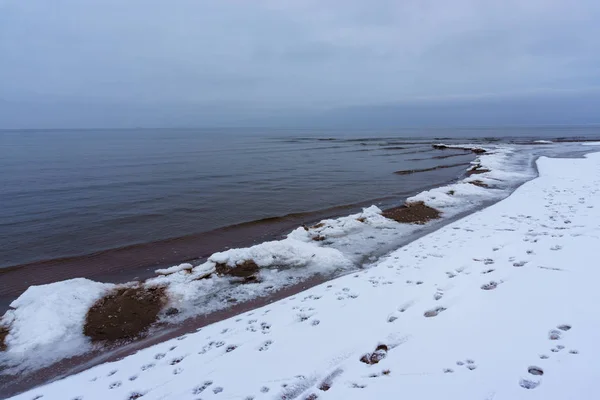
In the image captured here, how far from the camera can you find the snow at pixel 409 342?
3555mm

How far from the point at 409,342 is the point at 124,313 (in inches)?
230

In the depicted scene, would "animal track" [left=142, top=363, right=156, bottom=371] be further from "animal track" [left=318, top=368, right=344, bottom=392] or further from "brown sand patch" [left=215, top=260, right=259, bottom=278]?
"brown sand patch" [left=215, top=260, right=259, bottom=278]

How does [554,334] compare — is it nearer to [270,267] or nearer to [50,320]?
[270,267]

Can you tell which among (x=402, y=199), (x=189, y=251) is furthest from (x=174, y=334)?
(x=402, y=199)

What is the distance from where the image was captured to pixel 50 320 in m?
6.33

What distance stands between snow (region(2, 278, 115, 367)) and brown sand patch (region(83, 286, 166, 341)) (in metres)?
0.19

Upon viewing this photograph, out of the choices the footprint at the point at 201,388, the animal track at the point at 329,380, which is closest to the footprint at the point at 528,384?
the animal track at the point at 329,380

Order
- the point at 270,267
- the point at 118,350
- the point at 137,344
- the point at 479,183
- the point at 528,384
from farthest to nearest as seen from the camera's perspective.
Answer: the point at 479,183
the point at 270,267
the point at 137,344
the point at 118,350
the point at 528,384

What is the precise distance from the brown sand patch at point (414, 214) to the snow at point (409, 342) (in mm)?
5124

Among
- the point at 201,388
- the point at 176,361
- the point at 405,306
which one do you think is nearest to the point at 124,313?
the point at 176,361

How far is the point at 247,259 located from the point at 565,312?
6828mm

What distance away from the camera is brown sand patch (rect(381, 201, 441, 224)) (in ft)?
41.5

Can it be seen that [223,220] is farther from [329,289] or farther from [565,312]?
[565,312]

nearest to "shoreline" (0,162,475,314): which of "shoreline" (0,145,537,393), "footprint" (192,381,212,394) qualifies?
"shoreline" (0,145,537,393)
